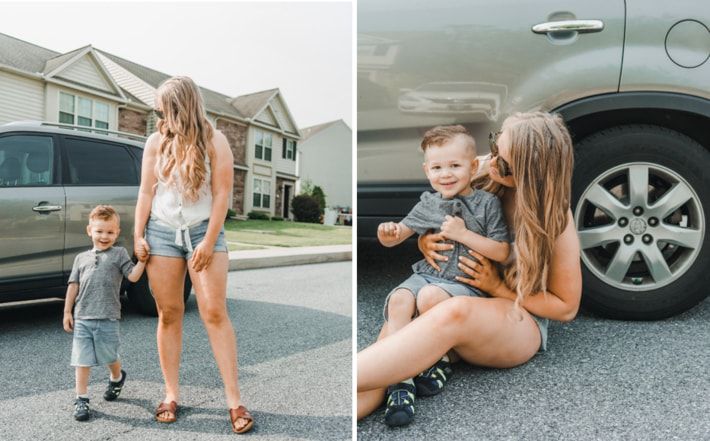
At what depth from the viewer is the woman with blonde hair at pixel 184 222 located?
69.0 inches

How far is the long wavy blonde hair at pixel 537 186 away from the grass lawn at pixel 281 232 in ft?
2.14

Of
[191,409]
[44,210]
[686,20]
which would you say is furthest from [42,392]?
[686,20]

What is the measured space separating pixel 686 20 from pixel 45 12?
6.83 ft

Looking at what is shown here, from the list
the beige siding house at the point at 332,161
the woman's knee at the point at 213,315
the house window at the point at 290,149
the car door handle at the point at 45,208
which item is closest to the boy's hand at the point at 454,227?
the beige siding house at the point at 332,161

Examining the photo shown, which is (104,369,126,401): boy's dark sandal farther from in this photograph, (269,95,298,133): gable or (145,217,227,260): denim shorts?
(269,95,298,133): gable

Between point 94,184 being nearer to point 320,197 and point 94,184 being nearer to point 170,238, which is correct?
point 170,238

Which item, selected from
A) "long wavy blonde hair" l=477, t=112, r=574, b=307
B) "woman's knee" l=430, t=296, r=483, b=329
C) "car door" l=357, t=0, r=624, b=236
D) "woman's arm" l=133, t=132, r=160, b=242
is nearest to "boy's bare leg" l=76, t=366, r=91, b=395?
"woman's arm" l=133, t=132, r=160, b=242

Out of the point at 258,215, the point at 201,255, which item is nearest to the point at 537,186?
the point at 201,255

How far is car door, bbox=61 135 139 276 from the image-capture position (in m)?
2.28

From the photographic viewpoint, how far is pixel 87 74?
7.16ft

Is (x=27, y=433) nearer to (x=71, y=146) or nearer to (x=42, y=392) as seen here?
(x=42, y=392)

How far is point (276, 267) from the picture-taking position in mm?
4625

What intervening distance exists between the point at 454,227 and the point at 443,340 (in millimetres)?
329

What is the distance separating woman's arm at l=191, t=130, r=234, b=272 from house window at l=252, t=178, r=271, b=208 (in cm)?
41
